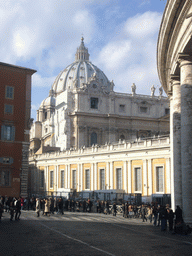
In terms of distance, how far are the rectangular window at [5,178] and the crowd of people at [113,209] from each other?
2.42m

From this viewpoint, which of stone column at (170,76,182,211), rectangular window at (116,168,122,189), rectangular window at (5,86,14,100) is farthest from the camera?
rectangular window at (116,168,122,189)

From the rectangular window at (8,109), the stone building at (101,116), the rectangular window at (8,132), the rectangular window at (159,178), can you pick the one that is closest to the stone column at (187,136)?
the rectangular window at (159,178)

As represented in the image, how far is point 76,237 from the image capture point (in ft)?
43.5

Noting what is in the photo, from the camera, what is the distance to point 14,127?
113 ft

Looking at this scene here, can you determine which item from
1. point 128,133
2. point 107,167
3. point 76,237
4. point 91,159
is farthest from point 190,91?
point 128,133

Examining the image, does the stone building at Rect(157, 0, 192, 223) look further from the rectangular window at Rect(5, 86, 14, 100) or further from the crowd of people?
the rectangular window at Rect(5, 86, 14, 100)

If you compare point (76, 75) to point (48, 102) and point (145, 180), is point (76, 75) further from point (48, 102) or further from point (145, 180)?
point (145, 180)

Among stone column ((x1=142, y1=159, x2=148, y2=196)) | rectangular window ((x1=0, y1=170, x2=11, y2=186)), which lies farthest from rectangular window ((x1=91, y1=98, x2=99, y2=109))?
rectangular window ((x1=0, y1=170, x2=11, y2=186))

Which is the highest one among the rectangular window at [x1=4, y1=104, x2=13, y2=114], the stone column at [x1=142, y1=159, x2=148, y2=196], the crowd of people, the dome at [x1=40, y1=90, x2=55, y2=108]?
the dome at [x1=40, y1=90, x2=55, y2=108]

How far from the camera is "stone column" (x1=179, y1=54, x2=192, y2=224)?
1446cm

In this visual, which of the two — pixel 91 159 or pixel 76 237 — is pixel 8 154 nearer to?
pixel 91 159

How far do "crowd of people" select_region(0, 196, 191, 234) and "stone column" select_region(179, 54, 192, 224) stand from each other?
0.42 meters

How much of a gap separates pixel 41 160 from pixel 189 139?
45520 millimetres

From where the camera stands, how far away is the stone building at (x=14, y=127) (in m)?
33.5
